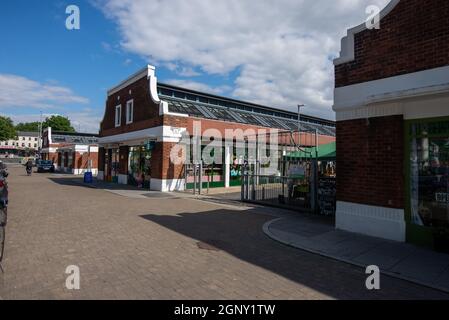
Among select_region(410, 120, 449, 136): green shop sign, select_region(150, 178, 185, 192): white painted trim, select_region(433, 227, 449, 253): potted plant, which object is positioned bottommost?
select_region(433, 227, 449, 253): potted plant

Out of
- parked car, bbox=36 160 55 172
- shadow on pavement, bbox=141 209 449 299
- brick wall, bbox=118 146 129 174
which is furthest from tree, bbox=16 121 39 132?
shadow on pavement, bbox=141 209 449 299

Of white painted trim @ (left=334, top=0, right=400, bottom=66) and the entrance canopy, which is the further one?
the entrance canopy

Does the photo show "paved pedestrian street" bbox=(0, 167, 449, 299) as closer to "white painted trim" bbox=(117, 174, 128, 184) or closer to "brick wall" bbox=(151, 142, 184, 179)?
"brick wall" bbox=(151, 142, 184, 179)

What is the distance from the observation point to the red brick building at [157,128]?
17.7 meters

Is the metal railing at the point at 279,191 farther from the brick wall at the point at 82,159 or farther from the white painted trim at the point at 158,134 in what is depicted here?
the brick wall at the point at 82,159

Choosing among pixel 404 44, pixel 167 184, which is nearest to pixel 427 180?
pixel 404 44

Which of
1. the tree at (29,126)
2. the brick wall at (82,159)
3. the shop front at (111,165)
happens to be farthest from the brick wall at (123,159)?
the tree at (29,126)

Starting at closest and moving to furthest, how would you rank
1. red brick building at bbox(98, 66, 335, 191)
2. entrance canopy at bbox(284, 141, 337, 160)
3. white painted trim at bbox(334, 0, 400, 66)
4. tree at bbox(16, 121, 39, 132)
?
white painted trim at bbox(334, 0, 400, 66) → entrance canopy at bbox(284, 141, 337, 160) → red brick building at bbox(98, 66, 335, 191) → tree at bbox(16, 121, 39, 132)

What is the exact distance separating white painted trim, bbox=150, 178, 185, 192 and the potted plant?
13767 millimetres

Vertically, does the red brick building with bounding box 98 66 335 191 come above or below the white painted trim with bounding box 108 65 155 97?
below

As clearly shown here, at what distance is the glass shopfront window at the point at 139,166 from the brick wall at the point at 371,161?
13.3 m

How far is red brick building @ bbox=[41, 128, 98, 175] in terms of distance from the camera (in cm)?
3497

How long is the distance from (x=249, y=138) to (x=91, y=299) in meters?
18.5

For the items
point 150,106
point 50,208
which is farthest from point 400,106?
point 150,106
